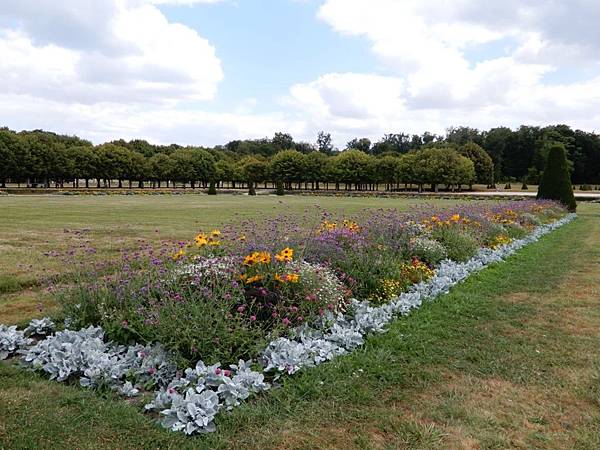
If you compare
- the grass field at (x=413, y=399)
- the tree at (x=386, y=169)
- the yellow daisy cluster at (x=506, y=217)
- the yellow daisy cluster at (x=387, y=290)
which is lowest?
the grass field at (x=413, y=399)

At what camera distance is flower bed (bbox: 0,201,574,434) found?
349 cm

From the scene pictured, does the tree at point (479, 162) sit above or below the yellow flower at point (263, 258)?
above

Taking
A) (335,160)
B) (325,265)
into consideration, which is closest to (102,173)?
(335,160)

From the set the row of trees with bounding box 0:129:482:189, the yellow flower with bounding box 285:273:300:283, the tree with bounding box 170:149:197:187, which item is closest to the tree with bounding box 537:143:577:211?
the yellow flower with bounding box 285:273:300:283

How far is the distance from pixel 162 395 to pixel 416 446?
1.69 m

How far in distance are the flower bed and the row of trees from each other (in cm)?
5249

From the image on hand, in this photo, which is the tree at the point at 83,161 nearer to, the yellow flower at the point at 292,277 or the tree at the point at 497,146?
the tree at the point at 497,146

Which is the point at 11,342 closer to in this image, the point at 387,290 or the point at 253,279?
the point at 253,279

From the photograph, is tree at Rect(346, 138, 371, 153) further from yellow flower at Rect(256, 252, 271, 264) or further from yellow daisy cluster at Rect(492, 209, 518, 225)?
yellow flower at Rect(256, 252, 271, 264)

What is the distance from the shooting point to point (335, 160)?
71.4 metres

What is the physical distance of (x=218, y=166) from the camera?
79312 mm

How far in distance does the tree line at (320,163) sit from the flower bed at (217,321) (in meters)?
51.0

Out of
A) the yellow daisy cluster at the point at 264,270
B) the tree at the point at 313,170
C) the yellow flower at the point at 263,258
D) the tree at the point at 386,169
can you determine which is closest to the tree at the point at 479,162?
the tree at the point at 386,169

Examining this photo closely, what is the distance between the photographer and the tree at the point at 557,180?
24.2m
